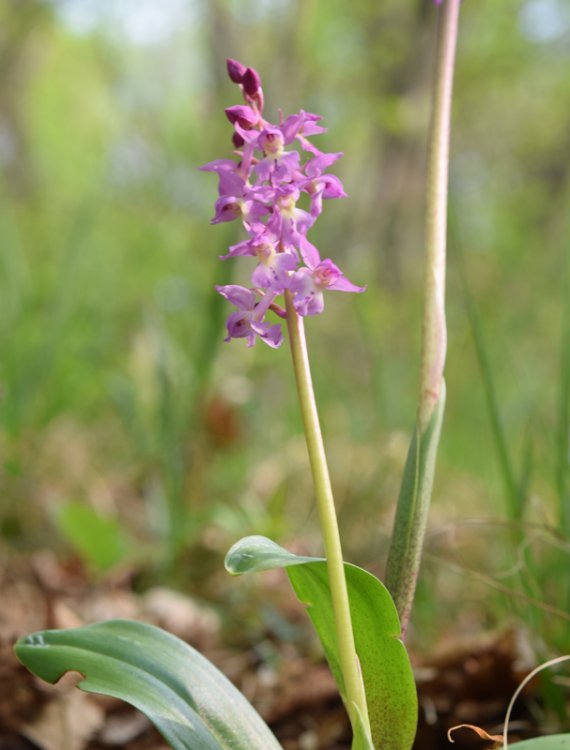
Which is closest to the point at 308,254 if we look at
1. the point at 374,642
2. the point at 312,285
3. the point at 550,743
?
the point at 312,285

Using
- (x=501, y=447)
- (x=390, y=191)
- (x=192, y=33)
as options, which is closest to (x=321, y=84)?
(x=390, y=191)

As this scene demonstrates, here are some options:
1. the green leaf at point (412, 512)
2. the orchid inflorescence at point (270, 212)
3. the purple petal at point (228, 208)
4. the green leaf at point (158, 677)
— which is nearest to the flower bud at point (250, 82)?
the orchid inflorescence at point (270, 212)

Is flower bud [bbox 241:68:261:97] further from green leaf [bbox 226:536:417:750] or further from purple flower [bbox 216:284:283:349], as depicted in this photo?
green leaf [bbox 226:536:417:750]

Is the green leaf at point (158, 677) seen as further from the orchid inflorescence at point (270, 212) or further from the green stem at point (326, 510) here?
the orchid inflorescence at point (270, 212)

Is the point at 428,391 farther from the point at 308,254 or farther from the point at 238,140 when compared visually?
the point at 238,140

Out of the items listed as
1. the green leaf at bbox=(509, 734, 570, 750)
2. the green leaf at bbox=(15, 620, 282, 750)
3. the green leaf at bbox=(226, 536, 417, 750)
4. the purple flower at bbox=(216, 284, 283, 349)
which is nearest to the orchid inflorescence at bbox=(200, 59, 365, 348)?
the purple flower at bbox=(216, 284, 283, 349)
